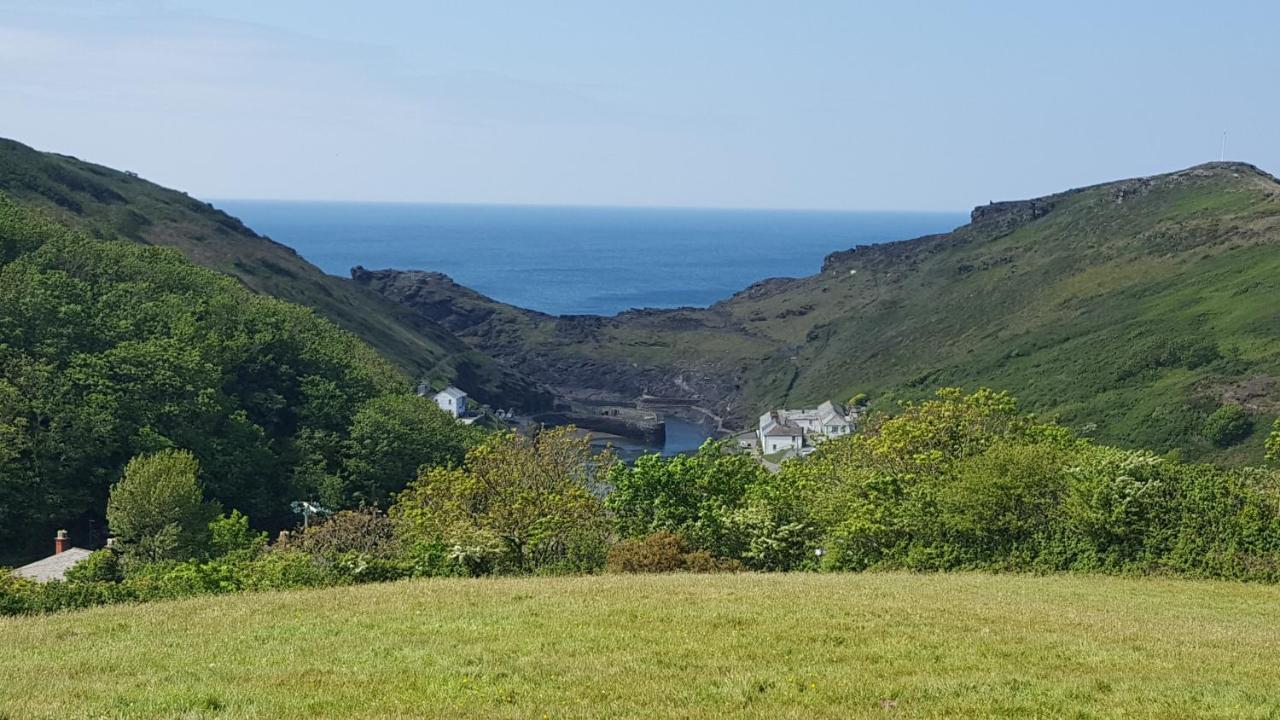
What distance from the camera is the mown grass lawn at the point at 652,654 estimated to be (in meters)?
16.0

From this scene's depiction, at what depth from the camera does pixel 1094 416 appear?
9238 cm

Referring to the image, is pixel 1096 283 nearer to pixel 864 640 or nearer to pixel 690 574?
pixel 690 574

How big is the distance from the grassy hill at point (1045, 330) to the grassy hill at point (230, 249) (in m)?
28.2

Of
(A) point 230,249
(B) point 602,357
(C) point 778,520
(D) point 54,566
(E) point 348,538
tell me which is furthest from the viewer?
(B) point 602,357

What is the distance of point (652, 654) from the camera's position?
19.3 meters

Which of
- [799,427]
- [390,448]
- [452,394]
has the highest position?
[390,448]

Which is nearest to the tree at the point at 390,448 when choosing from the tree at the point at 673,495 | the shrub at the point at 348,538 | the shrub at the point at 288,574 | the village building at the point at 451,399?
the shrub at the point at 348,538

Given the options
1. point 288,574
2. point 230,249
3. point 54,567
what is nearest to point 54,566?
point 54,567

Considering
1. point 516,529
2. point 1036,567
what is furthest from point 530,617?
point 1036,567

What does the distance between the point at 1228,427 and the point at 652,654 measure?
74194 millimetres

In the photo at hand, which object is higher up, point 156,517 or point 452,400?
point 156,517

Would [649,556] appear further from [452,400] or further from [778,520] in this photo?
[452,400]

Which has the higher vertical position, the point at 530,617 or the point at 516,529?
the point at 530,617

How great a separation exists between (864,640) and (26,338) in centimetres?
5871
